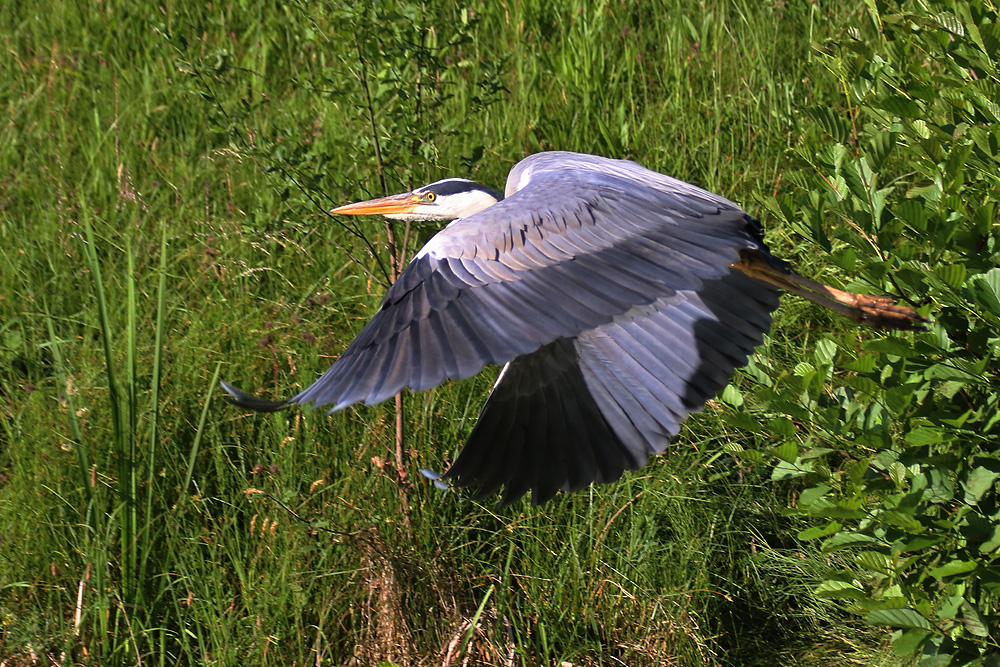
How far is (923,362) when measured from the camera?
7.80 ft

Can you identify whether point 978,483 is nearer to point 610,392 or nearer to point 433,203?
point 610,392

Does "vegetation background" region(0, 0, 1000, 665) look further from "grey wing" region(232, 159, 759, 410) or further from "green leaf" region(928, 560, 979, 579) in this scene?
"grey wing" region(232, 159, 759, 410)

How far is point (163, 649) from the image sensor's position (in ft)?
9.11

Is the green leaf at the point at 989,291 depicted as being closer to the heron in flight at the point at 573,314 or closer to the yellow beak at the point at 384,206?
the heron in flight at the point at 573,314

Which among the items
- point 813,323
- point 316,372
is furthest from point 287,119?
point 813,323

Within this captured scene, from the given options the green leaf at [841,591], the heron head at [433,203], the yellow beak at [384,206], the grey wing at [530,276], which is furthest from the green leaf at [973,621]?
the yellow beak at [384,206]

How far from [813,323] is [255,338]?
2.03 metres

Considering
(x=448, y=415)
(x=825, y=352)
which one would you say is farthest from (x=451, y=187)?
(x=825, y=352)

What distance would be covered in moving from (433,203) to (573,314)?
3.58ft

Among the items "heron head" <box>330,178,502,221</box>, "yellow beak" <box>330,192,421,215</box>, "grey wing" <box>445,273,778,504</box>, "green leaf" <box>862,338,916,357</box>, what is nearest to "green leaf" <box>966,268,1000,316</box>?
"green leaf" <box>862,338,916,357</box>

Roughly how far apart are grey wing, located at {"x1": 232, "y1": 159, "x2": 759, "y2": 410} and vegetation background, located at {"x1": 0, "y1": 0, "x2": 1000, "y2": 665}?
0.87 feet

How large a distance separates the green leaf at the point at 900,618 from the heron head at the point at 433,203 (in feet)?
5.72

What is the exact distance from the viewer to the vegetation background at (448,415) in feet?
7.76

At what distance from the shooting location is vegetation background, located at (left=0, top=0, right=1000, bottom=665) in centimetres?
237
